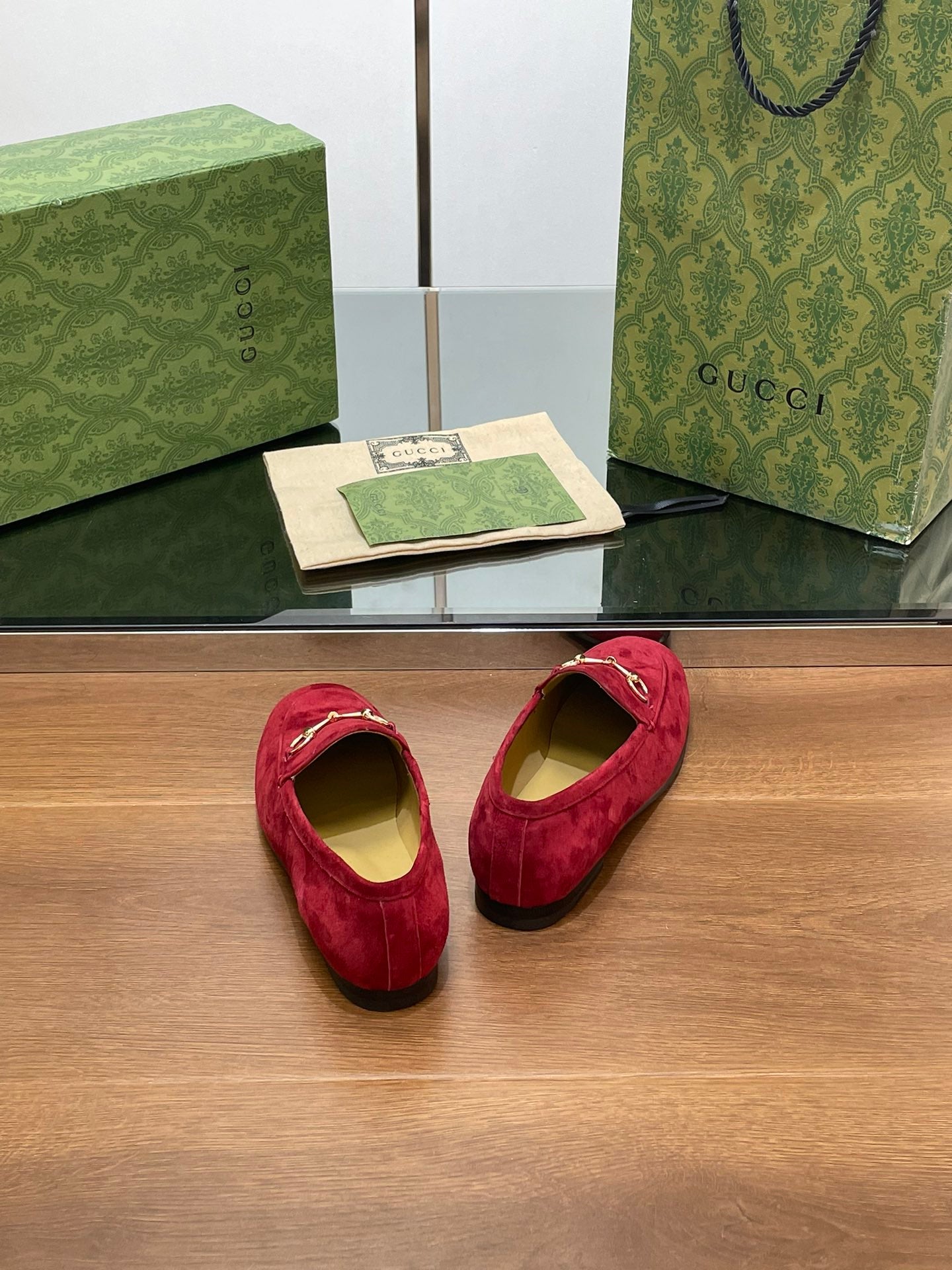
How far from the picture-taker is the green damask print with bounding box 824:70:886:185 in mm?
621

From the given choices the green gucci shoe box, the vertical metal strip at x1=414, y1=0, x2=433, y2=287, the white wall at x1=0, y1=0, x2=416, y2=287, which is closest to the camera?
the green gucci shoe box

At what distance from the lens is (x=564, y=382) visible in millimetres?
921

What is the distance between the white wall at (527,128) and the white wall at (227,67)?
57mm

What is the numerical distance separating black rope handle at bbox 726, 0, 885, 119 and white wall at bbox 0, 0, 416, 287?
26.8 inches

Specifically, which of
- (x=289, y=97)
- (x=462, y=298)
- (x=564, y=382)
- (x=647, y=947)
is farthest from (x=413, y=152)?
(x=647, y=947)

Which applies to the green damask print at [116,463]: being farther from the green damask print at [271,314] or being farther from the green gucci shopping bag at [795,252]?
the green gucci shopping bag at [795,252]

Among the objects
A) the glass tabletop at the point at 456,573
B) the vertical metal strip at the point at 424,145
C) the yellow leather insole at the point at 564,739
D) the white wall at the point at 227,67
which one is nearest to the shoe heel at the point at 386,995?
the yellow leather insole at the point at 564,739

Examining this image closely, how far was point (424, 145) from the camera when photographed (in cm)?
109

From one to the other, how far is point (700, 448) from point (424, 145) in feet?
1.59

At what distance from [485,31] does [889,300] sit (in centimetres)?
86

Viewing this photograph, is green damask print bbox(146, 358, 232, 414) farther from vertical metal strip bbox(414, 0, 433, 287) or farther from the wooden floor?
vertical metal strip bbox(414, 0, 433, 287)

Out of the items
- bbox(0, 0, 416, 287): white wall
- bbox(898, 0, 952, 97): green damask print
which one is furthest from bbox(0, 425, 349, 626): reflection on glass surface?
bbox(0, 0, 416, 287): white wall

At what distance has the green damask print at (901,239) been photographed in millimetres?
631

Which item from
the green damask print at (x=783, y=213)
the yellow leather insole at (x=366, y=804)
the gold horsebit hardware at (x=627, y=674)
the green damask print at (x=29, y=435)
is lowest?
the yellow leather insole at (x=366, y=804)
